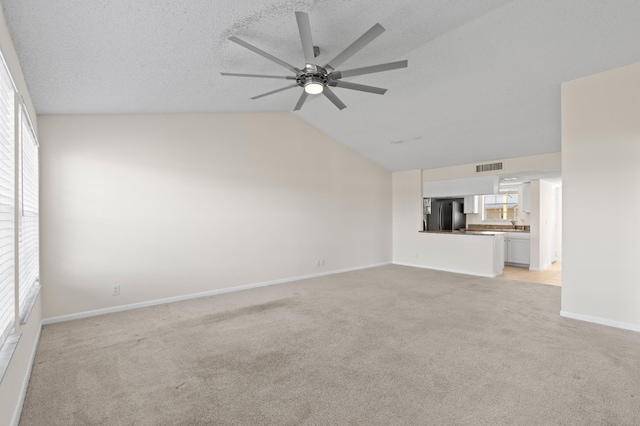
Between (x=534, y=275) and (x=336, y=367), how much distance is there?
574 centimetres

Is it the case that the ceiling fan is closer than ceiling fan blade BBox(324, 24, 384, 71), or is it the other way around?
ceiling fan blade BBox(324, 24, 384, 71)

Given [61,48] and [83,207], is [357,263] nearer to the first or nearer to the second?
[83,207]

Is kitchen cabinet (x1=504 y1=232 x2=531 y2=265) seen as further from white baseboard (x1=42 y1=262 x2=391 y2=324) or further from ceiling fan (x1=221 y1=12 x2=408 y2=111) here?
ceiling fan (x1=221 y1=12 x2=408 y2=111)

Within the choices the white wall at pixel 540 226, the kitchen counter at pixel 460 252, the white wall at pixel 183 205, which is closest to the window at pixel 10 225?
the white wall at pixel 183 205

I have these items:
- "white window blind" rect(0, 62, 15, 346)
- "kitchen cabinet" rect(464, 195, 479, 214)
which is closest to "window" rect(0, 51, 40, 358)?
"white window blind" rect(0, 62, 15, 346)

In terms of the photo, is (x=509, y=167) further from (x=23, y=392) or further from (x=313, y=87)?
(x=23, y=392)

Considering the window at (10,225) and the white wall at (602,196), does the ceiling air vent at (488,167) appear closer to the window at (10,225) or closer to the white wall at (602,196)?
the white wall at (602,196)

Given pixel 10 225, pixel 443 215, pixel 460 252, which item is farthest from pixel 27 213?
pixel 443 215

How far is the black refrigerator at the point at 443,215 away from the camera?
7.64 meters

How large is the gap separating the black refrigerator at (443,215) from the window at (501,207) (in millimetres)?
2057

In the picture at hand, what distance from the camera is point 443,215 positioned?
7.64 m

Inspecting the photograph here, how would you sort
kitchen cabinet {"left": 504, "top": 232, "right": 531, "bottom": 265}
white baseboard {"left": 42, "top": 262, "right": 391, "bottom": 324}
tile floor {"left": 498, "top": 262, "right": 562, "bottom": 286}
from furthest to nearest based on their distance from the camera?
1. kitchen cabinet {"left": 504, "top": 232, "right": 531, "bottom": 265}
2. tile floor {"left": 498, "top": 262, "right": 562, "bottom": 286}
3. white baseboard {"left": 42, "top": 262, "right": 391, "bottom": 324}

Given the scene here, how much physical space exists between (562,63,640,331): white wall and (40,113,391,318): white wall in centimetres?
392

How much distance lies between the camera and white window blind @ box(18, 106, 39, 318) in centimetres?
260
